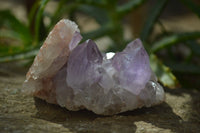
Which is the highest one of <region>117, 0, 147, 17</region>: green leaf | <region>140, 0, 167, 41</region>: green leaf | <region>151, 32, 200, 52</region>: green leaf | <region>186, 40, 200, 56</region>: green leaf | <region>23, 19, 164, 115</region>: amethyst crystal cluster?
<region>117, 0, 147, 17</region>: green leaf

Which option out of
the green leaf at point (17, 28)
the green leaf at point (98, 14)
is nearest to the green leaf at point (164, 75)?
the green leaf at point (98, 14)

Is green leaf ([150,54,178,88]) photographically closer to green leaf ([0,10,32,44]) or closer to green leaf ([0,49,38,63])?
green leaf ([0,49,38,63])

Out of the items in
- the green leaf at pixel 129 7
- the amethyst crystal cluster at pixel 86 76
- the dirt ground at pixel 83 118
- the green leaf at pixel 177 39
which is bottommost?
the dirt ground at pixel 83 118

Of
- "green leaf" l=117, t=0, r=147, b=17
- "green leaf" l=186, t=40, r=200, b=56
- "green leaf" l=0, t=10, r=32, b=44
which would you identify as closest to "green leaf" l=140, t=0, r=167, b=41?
"green leaf" l=117, t=0, r=147, b=17

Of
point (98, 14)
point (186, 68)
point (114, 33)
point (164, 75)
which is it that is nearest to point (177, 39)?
point (186, 68)

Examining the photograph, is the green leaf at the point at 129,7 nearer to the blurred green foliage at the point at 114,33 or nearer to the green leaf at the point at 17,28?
the blurred green foliage at the point at 114,33

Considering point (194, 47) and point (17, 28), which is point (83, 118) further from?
point (17, 28)

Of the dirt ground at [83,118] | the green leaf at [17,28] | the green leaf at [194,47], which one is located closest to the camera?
the dirt ground at [83,118]
